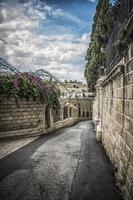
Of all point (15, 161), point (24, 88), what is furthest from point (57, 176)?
point (24, 88)

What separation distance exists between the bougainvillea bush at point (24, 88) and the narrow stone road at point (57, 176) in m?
4.40

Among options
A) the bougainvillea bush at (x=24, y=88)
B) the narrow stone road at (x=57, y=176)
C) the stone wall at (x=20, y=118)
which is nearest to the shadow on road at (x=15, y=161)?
the narrow stone road at (x=57, y=176)

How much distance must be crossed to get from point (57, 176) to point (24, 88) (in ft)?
26.1

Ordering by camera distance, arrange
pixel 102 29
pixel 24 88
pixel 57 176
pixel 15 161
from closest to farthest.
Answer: pixel 57 176 → pixel 15 161 → pixel 24 88 → pixel 102 29

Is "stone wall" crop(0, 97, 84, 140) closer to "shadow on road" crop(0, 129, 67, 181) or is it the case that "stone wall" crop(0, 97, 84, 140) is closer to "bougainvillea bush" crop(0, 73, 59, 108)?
"bougainvillea bush" crop(0, 73, 59, 108)

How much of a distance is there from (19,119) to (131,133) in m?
9.83

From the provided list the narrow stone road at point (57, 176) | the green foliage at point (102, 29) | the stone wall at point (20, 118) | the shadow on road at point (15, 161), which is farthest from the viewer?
the green foliage at point (102, 29)

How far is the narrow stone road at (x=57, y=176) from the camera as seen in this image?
4672 millimetres

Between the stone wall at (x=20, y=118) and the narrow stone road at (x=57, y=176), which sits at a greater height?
the stone wall at (x=20, y=118)

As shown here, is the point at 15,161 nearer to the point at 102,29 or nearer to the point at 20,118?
the point at 20,118

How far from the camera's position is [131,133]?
3.86 meters

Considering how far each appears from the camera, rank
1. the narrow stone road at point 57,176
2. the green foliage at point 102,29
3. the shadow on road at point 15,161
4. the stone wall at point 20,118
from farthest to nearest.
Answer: the green foliage at point 102,29, the stone wall at point 20,118, the shadow on road at point 15,161, the narrow stone road at point 57,176

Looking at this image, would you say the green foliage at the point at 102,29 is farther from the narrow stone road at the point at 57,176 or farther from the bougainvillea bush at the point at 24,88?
the narrow stone road at the point at 57,176

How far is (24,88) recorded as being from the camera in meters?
12.9
